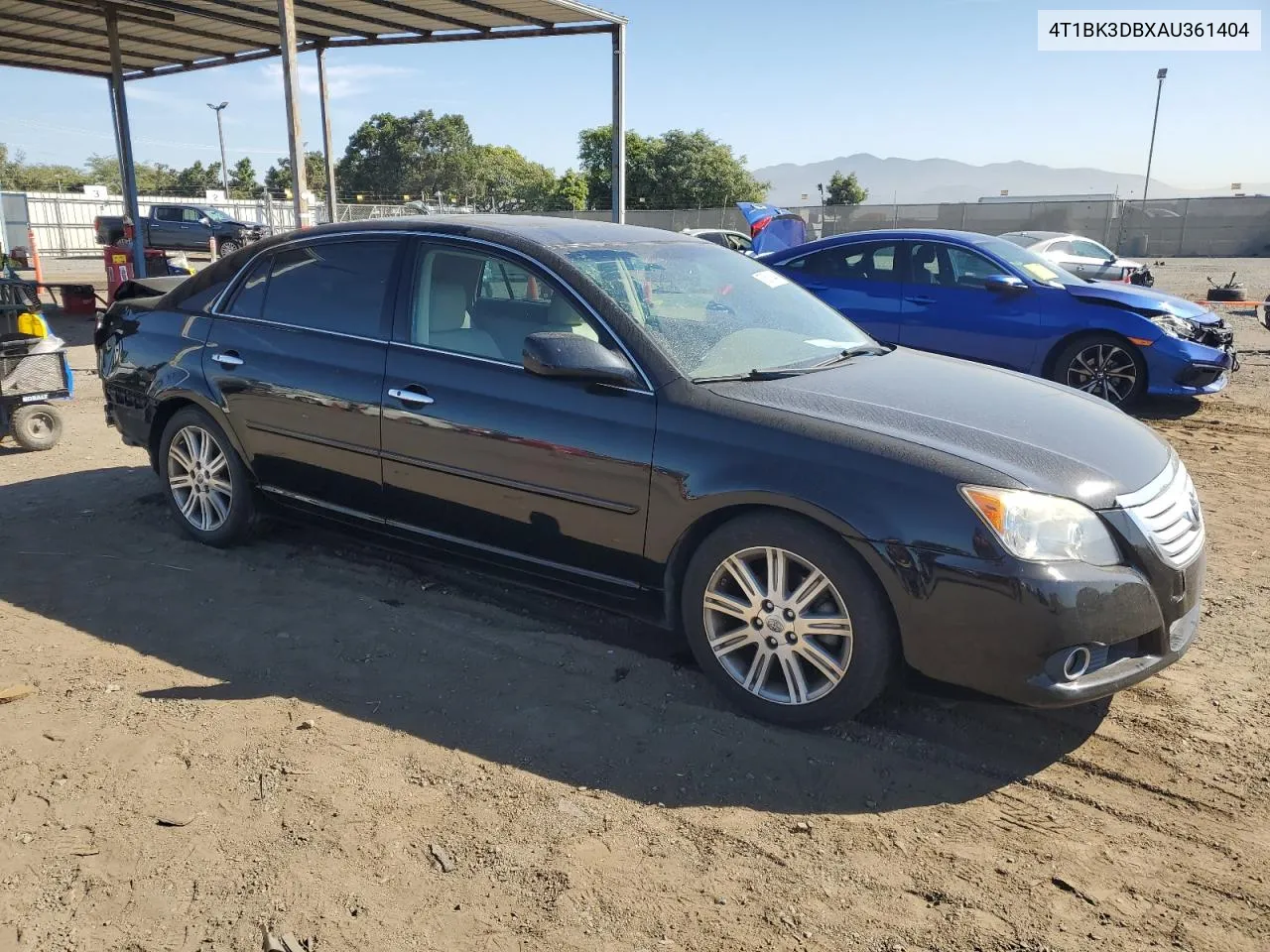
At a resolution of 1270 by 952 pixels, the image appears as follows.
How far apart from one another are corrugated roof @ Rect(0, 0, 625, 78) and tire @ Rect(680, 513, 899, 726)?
10.9 m

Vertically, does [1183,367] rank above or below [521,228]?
below

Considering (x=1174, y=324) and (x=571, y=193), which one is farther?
(x=571, y=193)

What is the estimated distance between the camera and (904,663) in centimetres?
313

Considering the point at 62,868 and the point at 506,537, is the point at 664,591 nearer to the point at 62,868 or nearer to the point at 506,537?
the point at 506,537

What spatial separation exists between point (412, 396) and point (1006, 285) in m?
6.13

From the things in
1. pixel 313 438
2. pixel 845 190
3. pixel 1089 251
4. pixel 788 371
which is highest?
pixel 845 190

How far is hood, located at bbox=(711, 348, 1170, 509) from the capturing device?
3070 mm

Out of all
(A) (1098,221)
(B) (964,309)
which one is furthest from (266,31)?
(A) (1098,221)

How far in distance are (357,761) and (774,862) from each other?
1384 millimetres

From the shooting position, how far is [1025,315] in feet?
27.3

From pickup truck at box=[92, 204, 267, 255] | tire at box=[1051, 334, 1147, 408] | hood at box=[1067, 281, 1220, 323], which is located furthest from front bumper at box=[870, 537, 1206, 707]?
pickup truck at box=[92, 204, 267, 255]

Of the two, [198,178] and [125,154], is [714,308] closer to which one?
[125,154]

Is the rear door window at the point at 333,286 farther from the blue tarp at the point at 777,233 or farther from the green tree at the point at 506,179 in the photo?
the green tree at the point at 506,179

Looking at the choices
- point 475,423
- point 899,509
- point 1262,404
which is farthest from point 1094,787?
point 1262,404
